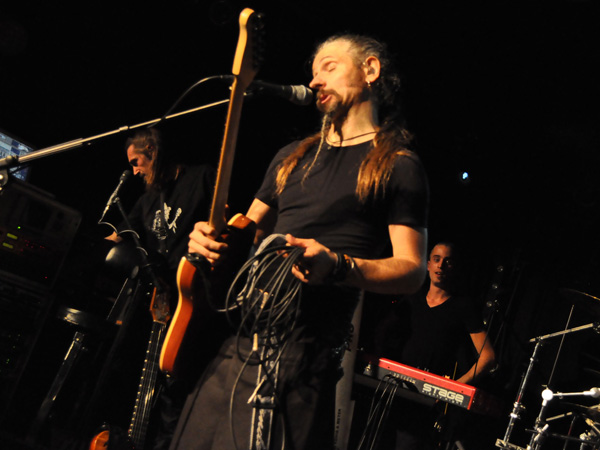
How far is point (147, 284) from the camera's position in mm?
3439

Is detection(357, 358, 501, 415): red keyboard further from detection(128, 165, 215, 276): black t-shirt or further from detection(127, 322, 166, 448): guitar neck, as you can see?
detection(128, 165, 215, 276): black t-shirt

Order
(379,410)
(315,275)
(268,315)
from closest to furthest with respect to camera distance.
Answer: (315,275)
(268,315)
(379,410)

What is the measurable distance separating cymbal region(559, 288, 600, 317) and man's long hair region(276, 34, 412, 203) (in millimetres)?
2741

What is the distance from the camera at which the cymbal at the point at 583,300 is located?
4.18m

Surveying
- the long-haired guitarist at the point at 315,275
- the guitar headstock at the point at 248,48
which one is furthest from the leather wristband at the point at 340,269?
the guitar headstock at the point at 248,48

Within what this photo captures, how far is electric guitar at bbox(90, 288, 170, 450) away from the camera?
3.20m

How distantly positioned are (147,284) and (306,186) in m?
1.89

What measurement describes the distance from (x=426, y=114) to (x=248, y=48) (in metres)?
4.17

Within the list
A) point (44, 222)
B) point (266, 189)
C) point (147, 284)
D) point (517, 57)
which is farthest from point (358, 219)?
point (517, 57)

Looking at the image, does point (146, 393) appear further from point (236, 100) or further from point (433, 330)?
point (433, 330)

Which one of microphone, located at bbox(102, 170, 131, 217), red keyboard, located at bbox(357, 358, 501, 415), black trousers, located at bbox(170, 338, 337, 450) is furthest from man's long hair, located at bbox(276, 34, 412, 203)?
microphone, located at bbox(102, 170, 131, 217)

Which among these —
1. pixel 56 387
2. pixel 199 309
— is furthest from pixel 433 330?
pixel 199 309

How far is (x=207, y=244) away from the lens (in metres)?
1.63

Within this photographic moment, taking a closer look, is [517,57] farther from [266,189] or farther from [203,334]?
[203,334]
